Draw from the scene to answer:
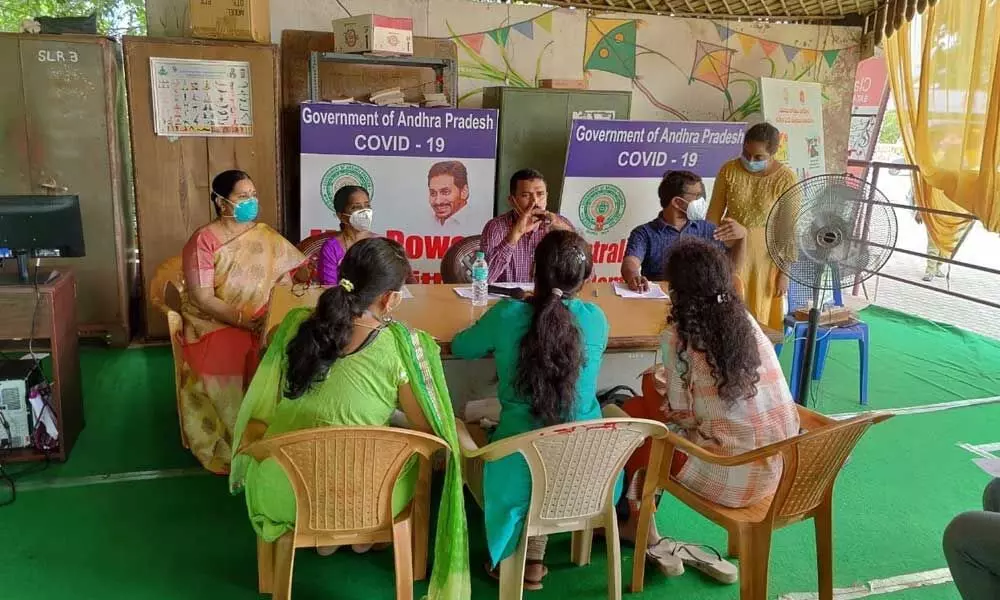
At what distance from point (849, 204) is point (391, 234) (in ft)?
9.31

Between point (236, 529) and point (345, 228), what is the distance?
128 cm

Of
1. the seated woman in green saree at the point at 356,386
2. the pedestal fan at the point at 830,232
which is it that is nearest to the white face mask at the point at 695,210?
the pedestal fan at the point at 830,232

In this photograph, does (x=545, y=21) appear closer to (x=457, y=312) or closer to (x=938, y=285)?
(x=457, y=312)

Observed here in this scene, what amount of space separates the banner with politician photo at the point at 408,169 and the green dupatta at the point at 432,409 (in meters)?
2.75

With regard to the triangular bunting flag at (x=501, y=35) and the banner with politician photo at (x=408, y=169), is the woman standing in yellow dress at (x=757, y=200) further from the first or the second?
the triangular bunting flag at (x=501, y=35)

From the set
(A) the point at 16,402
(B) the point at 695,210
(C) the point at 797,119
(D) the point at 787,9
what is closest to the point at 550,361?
(B) the point at 695,210

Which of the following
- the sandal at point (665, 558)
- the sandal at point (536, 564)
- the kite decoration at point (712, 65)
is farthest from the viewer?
the kite decoration at point (712, 65)

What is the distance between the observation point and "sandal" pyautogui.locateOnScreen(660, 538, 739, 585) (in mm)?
2430

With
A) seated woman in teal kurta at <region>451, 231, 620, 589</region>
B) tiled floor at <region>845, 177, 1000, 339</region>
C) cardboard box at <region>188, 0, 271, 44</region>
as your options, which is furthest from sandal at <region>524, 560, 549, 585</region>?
tiled floor at <region>845, 177, 1000, 339</region>

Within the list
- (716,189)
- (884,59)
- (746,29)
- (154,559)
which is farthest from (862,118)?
(154,559)

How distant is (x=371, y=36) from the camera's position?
14.3ft

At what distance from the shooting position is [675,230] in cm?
349

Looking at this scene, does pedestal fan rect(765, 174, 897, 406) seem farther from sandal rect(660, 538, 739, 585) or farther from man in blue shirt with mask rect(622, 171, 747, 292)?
sandal rect(660, 538, 739, 585)

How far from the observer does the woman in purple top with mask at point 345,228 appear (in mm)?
3127
